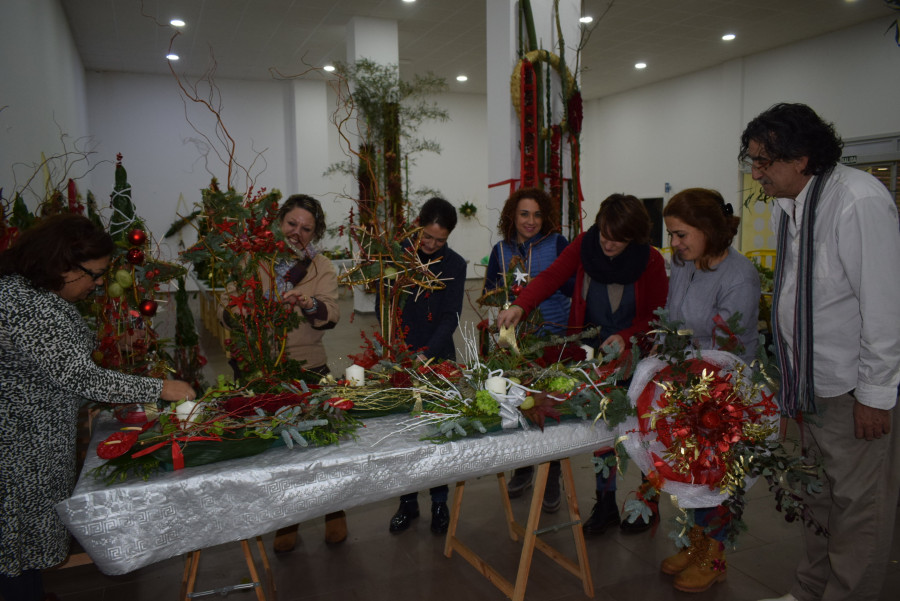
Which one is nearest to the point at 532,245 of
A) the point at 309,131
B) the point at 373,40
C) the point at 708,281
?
the point at 708,281

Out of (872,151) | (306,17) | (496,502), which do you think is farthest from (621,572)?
(872,151)

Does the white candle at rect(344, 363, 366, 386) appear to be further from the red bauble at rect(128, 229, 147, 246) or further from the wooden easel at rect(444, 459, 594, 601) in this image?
the red bauble at rect(128, 229, 147, 246)

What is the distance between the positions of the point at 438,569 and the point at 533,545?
1.73ft

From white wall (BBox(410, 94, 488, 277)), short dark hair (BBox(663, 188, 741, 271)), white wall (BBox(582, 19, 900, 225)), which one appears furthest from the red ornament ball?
white wall (BBox(410, 94, 488, 277))

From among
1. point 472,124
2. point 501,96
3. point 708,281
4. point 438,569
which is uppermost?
point 472,124

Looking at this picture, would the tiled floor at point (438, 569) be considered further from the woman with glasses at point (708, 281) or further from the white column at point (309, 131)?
the white column at point (309, 131)

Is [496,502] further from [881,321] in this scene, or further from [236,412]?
[881,321]

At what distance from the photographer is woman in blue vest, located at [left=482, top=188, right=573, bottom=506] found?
275 centimetres

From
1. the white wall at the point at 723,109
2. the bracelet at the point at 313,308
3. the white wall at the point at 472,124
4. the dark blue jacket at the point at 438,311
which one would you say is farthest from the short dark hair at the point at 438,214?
the white wall at the point at 723,109

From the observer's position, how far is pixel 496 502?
3039mm

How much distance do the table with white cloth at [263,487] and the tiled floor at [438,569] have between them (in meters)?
0.75

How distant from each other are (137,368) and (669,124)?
11576 mm

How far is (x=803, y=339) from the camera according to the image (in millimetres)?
1810

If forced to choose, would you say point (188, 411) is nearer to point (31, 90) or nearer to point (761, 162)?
point (761, 162)
